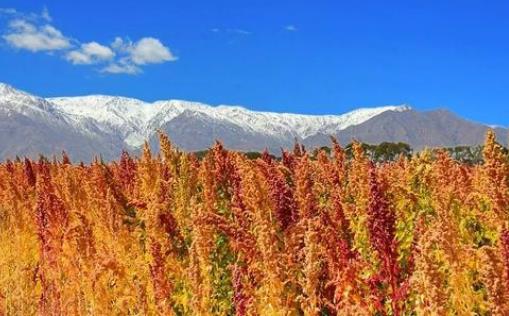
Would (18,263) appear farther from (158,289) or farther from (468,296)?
(468,296)

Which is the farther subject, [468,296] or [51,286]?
[51,286]

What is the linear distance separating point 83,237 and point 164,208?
4.08 feet

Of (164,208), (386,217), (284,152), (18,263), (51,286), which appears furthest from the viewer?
(284,152)

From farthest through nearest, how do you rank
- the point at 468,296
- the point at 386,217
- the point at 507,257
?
the point at 468,296 → the point at 386,217 → the point at 507,257

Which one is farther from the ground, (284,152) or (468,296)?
(284,152)

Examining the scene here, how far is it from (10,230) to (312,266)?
932 cm

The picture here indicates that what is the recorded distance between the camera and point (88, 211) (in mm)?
12391

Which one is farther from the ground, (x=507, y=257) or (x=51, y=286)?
(x=507, y=257)

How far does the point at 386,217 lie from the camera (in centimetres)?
534

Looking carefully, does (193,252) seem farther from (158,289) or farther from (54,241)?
(54,241)

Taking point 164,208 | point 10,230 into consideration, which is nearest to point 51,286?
point 164,208

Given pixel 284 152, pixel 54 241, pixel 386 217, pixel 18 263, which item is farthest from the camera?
pixel 284 152

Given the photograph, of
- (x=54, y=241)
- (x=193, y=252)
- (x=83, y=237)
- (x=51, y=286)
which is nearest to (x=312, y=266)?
(x=193, y=252)

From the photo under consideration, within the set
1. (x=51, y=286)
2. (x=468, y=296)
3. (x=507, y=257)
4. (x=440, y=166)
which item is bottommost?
(x=51, y=286)
